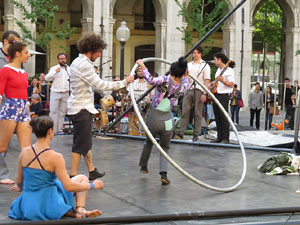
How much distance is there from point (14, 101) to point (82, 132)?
1.00m

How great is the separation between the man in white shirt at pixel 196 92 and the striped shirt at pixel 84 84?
5481mm

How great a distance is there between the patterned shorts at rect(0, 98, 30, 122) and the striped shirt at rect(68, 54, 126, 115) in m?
0.63

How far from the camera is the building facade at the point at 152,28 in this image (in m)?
34.2

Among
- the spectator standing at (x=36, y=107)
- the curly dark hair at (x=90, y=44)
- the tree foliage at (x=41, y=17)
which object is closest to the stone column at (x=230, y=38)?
the tree foliage at (x=41, y=17)

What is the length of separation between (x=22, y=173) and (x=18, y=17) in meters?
26.1

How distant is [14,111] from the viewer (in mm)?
8844

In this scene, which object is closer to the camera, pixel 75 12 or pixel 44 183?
pixel 44 183

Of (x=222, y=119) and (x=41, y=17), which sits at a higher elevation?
(x=41, y=17)

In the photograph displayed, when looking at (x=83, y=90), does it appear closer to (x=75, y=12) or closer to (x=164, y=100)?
(x=164, y=100)

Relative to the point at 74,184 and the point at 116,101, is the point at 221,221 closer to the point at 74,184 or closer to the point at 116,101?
the point at 74,184

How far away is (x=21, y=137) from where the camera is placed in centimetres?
888

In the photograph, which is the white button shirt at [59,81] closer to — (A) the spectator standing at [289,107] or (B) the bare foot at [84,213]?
(B) the bare foot at [84,213]

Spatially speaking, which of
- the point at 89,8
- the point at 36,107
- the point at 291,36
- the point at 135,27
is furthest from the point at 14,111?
the point at 135,27

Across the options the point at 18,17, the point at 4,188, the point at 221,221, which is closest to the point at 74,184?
the point at 221,221
